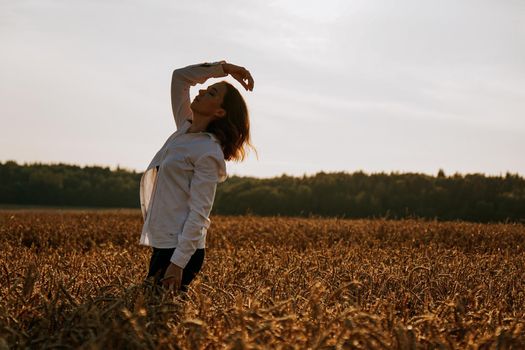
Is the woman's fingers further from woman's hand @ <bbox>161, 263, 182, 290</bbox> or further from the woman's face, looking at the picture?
woman's hand @ <bbox>161, 263, 182, 290</bbox>

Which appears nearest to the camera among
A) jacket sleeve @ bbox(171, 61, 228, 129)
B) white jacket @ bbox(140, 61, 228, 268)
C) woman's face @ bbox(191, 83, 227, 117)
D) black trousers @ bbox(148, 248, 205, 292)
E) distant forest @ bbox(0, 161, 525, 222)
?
white jacket @ bbox(140, 61, 228, 268)

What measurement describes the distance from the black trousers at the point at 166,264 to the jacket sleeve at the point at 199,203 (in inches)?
7.6

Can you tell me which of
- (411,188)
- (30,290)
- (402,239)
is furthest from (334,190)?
(30,290)

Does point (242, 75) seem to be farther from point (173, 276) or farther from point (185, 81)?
point (173, 276)

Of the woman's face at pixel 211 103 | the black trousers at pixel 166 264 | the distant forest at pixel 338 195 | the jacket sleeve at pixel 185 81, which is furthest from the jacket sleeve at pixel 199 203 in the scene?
the distant forest at pixel 338 195

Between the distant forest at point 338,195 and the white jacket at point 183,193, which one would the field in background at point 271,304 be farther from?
the distant forest at point 338,195

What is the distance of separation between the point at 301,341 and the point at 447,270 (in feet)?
12.2

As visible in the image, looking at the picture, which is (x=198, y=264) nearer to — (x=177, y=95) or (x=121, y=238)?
(x=177, y=95)

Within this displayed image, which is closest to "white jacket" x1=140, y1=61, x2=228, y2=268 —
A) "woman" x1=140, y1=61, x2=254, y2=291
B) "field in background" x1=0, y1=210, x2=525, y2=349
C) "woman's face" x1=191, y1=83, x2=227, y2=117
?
"woman" x1=140, y1=61, x2=254, y2=291

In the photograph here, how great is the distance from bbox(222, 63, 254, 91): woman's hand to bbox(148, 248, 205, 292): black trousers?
1.20m

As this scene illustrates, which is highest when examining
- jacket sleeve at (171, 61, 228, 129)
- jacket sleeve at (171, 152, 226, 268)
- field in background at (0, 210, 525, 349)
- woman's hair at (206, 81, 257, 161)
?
jacket sleeve at (171, 61, 228, 129)

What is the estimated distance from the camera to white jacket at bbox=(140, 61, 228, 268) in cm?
414

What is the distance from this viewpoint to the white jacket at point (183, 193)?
4141 mm

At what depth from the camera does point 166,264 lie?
4262 millimetres
